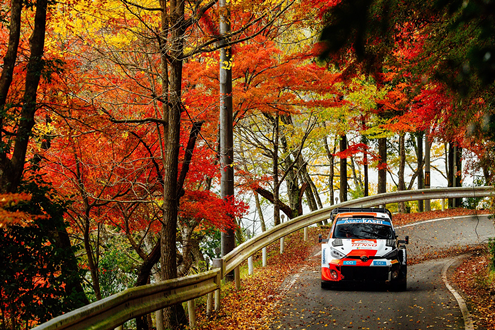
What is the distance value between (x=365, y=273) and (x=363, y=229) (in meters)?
1.33

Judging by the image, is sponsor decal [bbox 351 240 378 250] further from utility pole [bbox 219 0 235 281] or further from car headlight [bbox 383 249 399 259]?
utility pole [bbox 219 0 235 281]

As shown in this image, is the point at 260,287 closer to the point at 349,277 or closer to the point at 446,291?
the point at 349,277

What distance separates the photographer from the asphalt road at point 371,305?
868cm

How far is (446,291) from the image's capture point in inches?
431

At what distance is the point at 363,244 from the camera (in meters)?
11.5

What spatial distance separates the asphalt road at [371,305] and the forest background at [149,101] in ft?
9.08

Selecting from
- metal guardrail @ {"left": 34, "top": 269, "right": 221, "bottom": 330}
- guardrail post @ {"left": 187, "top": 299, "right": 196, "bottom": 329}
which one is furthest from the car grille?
guardrail post @ {"left": 187, "top": 299, "right": 196, "bottom": 329}

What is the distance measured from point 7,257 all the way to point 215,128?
987 cm

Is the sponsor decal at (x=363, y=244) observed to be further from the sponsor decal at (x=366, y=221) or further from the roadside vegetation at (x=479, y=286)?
the roadside vegetation at (x=479, y=286)

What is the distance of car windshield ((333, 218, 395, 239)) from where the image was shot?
471 inches

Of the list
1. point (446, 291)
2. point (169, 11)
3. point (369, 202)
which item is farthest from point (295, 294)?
point (369, 202)

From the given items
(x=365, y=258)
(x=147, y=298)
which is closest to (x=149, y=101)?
(x=147, y=298)

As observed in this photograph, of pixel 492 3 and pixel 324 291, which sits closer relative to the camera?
pixel 492 3

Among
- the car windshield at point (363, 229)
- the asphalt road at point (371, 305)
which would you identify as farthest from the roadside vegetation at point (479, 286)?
the car windshield at point (363, 229)
